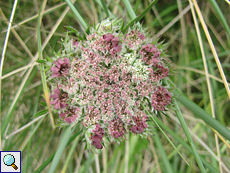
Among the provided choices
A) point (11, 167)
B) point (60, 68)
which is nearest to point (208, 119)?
point (60, 68)

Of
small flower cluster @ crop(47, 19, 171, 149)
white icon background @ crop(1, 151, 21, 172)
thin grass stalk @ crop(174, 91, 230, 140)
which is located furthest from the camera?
white icon background @ crop(1, 151, 21, 172)

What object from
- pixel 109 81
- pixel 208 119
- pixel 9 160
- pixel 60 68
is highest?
pixel 60 68

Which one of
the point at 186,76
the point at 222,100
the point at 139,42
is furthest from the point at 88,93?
the point at 222,100

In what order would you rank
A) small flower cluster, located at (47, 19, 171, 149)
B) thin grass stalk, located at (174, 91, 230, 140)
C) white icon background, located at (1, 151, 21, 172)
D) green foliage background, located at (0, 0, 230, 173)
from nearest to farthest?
1. thin grass stalk, located at (174, 91, 230, 140)
2. small flower cluster, located at (47, 19, 171, 149)
3. white icon background, located at (1, 151, 21, 172)
4. green foliage background, located at (0, 0, 230, 173)

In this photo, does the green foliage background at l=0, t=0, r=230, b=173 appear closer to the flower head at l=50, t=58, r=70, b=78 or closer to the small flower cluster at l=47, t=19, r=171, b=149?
the small flower cluster at l=47, t=19, r=171, b=149

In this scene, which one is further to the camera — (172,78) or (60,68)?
(172,78)

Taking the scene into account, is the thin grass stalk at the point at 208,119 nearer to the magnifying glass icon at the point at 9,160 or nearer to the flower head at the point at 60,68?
the flower head at the point at 60,68

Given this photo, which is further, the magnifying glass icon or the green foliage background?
the green foliage background

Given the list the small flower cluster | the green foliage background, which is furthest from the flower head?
the green foliage background

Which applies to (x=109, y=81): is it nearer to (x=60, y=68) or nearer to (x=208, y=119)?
(x=60, y=68)

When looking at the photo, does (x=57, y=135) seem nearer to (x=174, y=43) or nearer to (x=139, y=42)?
(x=139, y=42)
